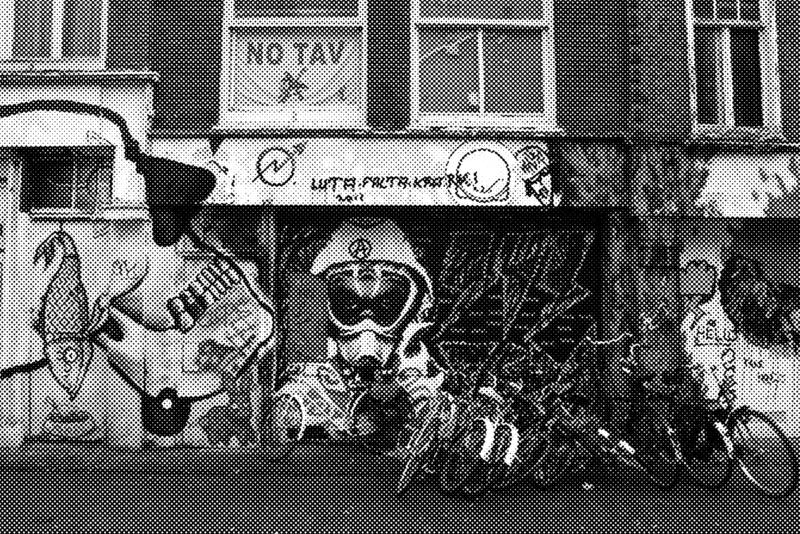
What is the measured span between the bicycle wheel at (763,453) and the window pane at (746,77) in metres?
3.53

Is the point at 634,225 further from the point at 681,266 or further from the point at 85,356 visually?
the point at 85,356

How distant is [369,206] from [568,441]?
3319 millimetres

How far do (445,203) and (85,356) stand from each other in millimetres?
4349

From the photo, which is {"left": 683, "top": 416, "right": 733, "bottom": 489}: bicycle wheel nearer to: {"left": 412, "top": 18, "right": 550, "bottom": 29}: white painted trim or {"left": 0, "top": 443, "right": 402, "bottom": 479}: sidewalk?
{"left": 0, "top": 443, "right": 402, "bottom": 479}: sidewalk

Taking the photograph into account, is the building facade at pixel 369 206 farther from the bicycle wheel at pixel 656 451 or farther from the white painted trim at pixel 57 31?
the bicycle wheel at pixel 656 451

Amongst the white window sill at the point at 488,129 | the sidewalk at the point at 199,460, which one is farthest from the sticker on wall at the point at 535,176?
the sidewalk at the point at 199,460

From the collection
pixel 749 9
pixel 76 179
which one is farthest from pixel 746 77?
pixel 76 179

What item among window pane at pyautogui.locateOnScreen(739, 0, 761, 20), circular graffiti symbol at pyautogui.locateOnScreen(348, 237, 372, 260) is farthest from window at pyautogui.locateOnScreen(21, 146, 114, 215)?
window pane at pyautogui.locateOnScreen(739, 0, 761, 20)

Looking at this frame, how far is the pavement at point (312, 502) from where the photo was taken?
6906 millimetres

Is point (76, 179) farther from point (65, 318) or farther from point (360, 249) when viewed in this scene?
point (360, 249)

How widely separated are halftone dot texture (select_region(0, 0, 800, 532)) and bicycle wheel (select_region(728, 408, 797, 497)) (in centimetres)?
84

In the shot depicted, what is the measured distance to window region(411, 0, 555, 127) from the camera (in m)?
9.98

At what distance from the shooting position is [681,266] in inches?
386

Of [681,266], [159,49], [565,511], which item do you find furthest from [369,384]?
[159,49]
